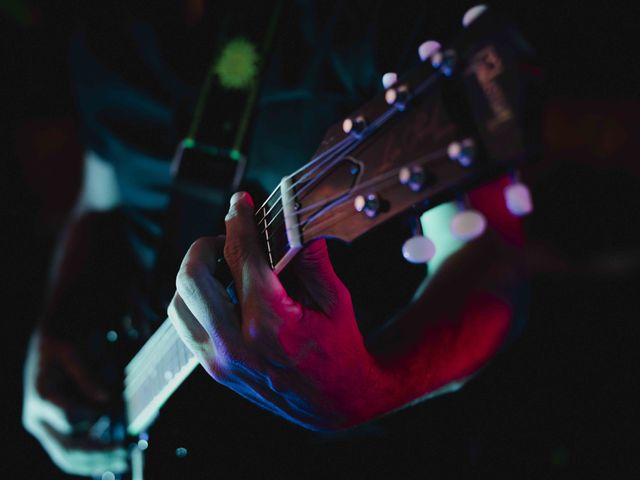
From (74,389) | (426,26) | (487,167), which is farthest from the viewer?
(74,389)

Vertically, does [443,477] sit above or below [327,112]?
below

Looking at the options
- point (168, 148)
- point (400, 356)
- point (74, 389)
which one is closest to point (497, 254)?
point (400, 356)

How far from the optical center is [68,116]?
2.72m

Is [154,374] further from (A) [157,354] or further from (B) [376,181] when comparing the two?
(B) [376,181]

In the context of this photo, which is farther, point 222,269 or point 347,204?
point 222,269

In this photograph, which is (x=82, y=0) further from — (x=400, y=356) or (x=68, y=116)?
(x=400, y=356)

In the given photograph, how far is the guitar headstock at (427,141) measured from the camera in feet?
1.47

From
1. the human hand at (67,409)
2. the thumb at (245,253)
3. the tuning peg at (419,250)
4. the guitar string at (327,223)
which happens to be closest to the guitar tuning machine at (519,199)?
the tuning peg at (419,250)

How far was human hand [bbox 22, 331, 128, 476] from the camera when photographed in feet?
4.13

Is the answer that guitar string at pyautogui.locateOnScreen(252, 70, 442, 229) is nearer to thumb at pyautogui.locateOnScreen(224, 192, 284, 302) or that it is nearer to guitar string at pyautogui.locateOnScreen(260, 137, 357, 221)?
guitar string at pyautogui.locateOnScreen(260, 137, 357, 221)

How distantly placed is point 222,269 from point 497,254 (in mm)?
587

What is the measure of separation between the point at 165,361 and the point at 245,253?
402 mm

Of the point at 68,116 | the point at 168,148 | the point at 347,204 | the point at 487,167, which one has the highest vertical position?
the point at 68,116

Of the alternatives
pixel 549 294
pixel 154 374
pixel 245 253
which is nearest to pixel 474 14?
pixel 245 253
